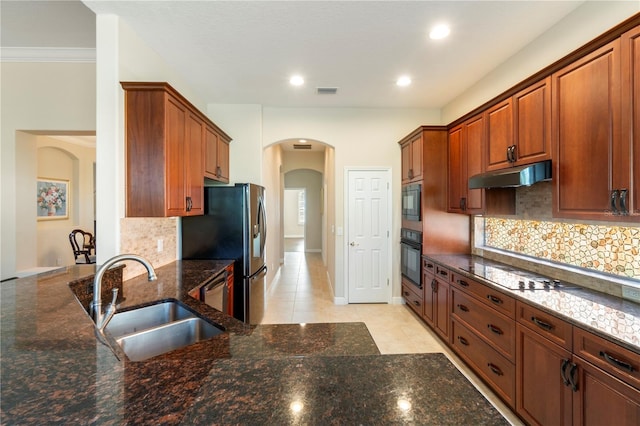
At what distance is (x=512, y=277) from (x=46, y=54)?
4947 millimetres

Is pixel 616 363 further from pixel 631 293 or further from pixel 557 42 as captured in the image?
pixel 557 42

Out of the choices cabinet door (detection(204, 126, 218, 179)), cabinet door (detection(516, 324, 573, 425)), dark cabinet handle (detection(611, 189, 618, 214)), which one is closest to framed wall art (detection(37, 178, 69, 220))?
cabinet door (detection(204, 126, 218, 179))

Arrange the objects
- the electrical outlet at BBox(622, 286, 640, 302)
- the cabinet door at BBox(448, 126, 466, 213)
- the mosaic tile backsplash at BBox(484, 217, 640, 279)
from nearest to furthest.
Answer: the electrical outlet at BBox(622, 286, 640, 302) < the mosaic tile backsplash at BBox(484, 217, 640, 279) < the cabinet door at BBox(448, 126, 466, 213)

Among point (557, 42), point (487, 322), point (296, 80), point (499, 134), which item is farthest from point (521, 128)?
point (296, 80)

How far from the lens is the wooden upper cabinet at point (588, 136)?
63.8 inches

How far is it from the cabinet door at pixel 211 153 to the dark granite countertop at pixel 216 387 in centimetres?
220

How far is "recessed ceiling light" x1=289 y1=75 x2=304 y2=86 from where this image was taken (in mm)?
3297

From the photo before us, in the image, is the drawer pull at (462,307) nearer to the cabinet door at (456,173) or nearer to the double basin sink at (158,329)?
the cabinet door at (456,173)

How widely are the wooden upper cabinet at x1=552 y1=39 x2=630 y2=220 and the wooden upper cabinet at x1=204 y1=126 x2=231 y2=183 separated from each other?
3.08 metres

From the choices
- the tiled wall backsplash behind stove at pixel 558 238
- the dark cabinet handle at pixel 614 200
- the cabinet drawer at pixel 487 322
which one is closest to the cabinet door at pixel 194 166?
the cabinet drawer at pixel 487 322

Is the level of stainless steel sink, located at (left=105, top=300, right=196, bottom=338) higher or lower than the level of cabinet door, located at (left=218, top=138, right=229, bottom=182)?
lower

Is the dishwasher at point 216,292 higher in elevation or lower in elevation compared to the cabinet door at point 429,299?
higher

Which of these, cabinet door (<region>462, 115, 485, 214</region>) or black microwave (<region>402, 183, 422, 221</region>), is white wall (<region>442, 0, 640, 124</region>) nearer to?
cabinet door (<region>462, 115, 485, 214</region>)

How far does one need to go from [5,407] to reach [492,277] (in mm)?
2783
